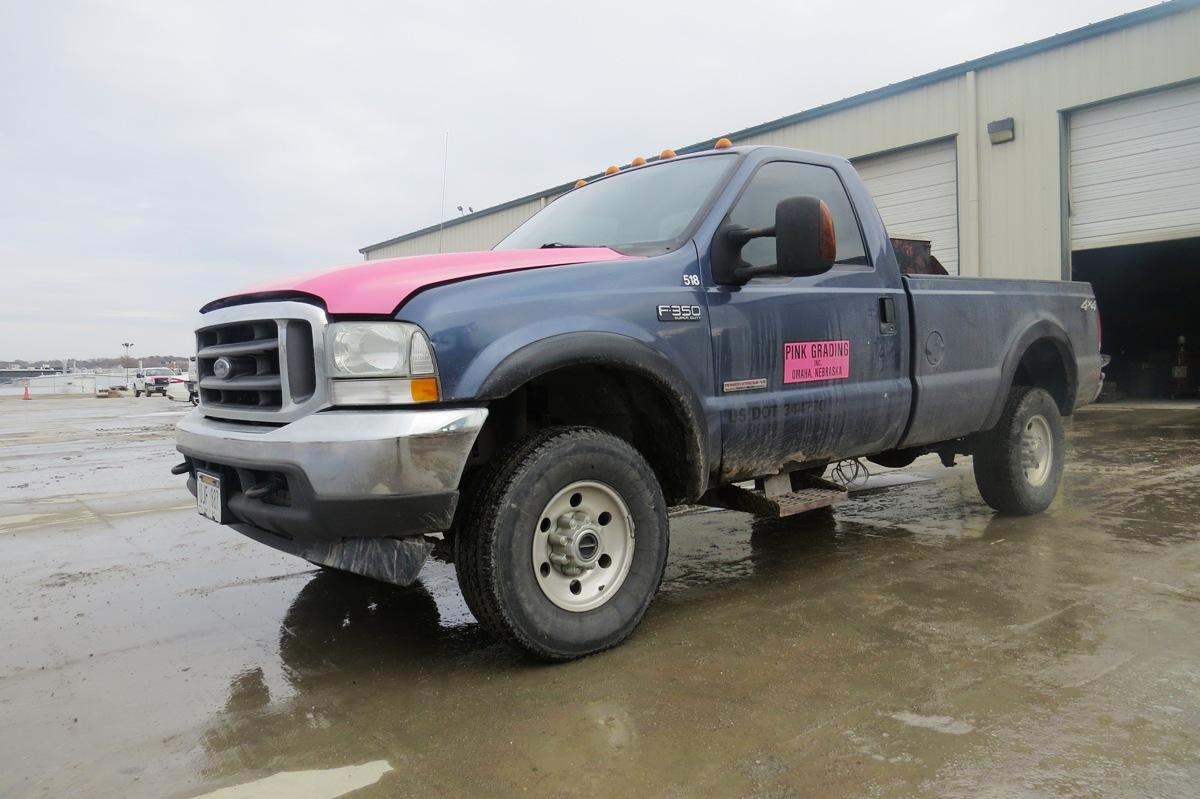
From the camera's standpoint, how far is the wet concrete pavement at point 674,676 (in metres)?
2.18

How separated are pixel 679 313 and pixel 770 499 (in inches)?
41.9

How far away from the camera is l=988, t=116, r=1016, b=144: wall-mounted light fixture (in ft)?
39.4

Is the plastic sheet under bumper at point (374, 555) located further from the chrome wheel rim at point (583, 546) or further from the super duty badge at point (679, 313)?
the super duty badge at point (679, 313)

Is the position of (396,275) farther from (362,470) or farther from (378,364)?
(362,470)

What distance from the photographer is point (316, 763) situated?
2.26 meters

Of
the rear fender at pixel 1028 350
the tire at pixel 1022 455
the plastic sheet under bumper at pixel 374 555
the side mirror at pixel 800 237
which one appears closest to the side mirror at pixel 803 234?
the side mirror at pixel 800 237

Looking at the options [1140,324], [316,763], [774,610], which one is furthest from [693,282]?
[1140,324]

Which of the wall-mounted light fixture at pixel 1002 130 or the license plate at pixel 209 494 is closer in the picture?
the license plate at pixel 209 494

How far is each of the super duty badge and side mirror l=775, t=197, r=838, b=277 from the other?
1.30ft

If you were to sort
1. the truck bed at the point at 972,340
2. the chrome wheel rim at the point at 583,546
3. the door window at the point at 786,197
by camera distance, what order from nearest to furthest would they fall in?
1. the chrome wheel rim at the point at 583,546
2. the door window at the point at 786,197
3. the truck bed at the point at 972,340

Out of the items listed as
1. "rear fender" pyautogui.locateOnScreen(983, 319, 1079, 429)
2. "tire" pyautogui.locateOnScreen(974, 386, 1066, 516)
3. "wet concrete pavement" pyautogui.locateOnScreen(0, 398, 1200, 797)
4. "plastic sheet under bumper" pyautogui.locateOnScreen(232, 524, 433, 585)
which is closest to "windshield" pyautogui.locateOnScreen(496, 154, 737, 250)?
"plastic sheet under bumper" pyautogui.locateOnScreen(232, 524, 433, 585)

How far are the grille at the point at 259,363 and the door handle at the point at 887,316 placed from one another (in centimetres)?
274

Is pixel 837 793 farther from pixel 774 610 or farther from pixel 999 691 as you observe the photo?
pixel 774 610

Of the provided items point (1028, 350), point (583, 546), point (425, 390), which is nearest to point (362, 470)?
point (425, 390)
